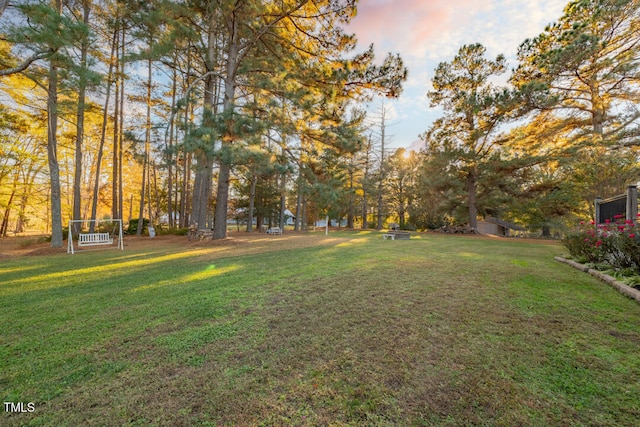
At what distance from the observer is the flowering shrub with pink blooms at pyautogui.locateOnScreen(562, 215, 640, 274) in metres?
3.93

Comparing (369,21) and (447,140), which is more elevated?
(369,21)

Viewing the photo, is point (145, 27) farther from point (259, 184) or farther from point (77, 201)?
point (259, 184)

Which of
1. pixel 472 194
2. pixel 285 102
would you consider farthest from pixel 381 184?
pixel 285 102

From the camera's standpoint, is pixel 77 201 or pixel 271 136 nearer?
pixel 271 136

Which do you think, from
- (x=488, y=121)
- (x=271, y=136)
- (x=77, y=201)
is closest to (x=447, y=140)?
(x=488, y=121)

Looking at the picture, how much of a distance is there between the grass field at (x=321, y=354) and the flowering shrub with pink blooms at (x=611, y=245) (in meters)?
1.16

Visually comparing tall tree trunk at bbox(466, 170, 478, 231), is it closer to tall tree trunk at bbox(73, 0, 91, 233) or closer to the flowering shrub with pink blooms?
the flowering shrub with pink blooms

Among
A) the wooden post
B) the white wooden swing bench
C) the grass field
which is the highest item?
the wooden post

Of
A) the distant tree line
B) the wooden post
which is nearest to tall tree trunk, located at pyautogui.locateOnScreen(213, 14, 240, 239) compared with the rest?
the distant tree line

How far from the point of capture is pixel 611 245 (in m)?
4.54

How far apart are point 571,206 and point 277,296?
18.1 meters

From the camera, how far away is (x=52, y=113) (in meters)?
8.14

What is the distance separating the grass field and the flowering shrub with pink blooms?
1157 millimetres

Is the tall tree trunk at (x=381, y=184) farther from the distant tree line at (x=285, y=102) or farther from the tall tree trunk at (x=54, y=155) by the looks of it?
Result: the tall tree trunk at (x=54, y=155)
